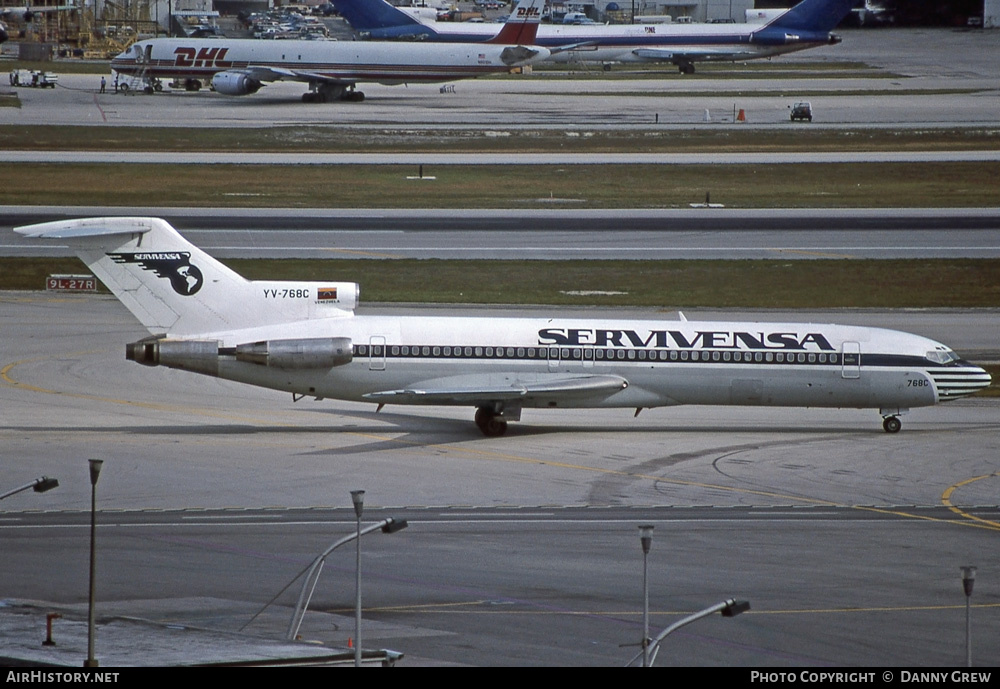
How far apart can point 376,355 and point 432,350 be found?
65.1 inches

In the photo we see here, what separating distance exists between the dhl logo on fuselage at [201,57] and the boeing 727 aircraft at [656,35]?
32894mm

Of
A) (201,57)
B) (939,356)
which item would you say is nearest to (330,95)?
(201,57)

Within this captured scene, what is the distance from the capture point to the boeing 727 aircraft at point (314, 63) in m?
132

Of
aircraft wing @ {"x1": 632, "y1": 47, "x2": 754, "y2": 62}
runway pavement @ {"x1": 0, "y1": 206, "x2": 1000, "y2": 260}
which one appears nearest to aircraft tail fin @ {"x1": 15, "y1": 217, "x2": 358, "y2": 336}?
runway pavement @ {"x1": 0, "y1": 206, "x2": 1000, "y2": 260}

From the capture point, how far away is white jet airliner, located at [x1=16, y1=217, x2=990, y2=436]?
40.2m

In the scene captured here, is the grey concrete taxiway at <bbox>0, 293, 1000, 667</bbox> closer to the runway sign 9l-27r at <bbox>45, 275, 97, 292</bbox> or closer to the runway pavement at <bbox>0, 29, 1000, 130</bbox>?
the runway sign 9l-27r at <bbox>45, 275, 97, 292</bbox>

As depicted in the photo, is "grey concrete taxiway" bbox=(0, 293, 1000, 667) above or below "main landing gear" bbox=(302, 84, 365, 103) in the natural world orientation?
below

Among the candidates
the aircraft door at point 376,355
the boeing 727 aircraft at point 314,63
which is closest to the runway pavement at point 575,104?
the boeing 727 aircraft at point 314,63

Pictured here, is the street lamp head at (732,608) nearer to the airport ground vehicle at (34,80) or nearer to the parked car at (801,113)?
the parked car at (801,113)

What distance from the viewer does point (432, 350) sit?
1601 inches

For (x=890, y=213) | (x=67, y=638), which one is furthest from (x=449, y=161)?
(x=67, y=638)

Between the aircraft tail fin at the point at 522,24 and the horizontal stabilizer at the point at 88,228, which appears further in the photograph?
the aircraft tail fin at the point at 522,24

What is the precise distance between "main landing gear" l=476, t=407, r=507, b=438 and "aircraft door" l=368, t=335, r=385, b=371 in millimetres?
3247

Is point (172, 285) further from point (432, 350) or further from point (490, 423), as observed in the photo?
point (490, 423)
